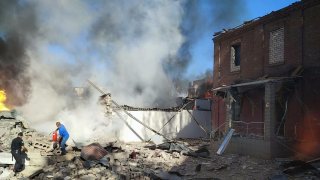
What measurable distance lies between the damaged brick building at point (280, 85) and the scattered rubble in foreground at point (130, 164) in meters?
1.35

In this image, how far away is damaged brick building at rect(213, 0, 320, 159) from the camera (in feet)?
47.4

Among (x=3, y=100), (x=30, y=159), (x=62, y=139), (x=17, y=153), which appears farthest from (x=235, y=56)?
(x=3, y=100)

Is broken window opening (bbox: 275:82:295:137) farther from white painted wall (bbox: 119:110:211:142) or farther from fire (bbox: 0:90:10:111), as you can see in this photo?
fire (bbox: 0:90:10:111)

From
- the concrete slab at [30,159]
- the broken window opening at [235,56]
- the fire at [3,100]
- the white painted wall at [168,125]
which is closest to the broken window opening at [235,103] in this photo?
the broken window opening at [235,56]

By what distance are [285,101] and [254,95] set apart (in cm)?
267

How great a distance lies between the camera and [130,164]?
528 inches

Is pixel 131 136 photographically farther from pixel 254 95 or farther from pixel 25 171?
pixel 25 171

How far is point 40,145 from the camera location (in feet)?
49.7

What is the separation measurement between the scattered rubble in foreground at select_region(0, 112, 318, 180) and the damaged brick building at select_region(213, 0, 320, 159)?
135cm

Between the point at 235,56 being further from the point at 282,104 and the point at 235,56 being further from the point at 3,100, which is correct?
the point at 3,100

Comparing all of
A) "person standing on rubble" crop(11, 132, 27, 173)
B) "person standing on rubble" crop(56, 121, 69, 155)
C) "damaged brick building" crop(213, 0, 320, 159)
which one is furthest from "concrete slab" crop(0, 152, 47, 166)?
"damaged brick building" crop(213, 0, 320, 159)

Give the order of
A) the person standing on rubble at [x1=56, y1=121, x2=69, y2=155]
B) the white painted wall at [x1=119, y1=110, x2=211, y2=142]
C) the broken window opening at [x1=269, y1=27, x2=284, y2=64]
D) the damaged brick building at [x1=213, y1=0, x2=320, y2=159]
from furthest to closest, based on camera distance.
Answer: the white painted wall at [x1=119, y1=110, x2=211, y2=142] → the broken window opening at [x1=269, y1=27, x2=284, y2=64] → the damaged brick building at [x1=213, y1=0, x2=320, y2=159] → the person standing on rubble at [x1=56, y1=121, x2=69, y2=155]

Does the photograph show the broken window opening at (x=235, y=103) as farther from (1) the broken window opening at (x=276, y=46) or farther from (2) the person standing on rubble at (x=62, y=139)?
(2) the person standing on rubble at (x=62, y=139)

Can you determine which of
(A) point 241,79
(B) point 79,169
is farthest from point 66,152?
(A) point 241,79
